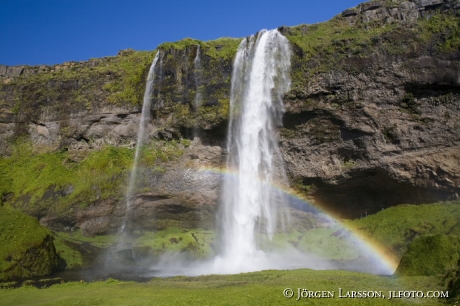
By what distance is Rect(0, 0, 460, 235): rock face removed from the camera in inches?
1348

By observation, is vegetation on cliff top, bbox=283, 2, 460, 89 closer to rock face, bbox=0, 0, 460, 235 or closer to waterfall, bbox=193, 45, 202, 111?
rock face, bbox=0, 0, 460, 235

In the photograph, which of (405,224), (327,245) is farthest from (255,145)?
(405,224)

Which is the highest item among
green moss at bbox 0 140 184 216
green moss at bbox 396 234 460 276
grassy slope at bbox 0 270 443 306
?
green moss at bbox 0 140 184 216

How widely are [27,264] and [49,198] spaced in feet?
49.6

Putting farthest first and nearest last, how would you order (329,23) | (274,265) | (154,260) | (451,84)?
(329,23) < (154,260) < (451,84) < (274,265)

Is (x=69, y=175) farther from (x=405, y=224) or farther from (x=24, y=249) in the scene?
(x=405, y=224)

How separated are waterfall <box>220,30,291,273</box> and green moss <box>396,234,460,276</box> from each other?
58.0ft

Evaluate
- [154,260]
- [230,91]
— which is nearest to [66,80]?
[230,91]

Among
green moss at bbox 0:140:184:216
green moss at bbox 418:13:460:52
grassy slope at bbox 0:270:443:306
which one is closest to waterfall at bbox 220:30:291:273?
green moss at bbox 0:140:184:216

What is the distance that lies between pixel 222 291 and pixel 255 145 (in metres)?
22.4

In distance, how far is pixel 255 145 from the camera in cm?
3803

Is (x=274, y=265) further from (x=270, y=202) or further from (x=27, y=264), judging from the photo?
(x=27, y=264)

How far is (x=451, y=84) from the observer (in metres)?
33.3

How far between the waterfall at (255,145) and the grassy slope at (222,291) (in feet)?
50.2
